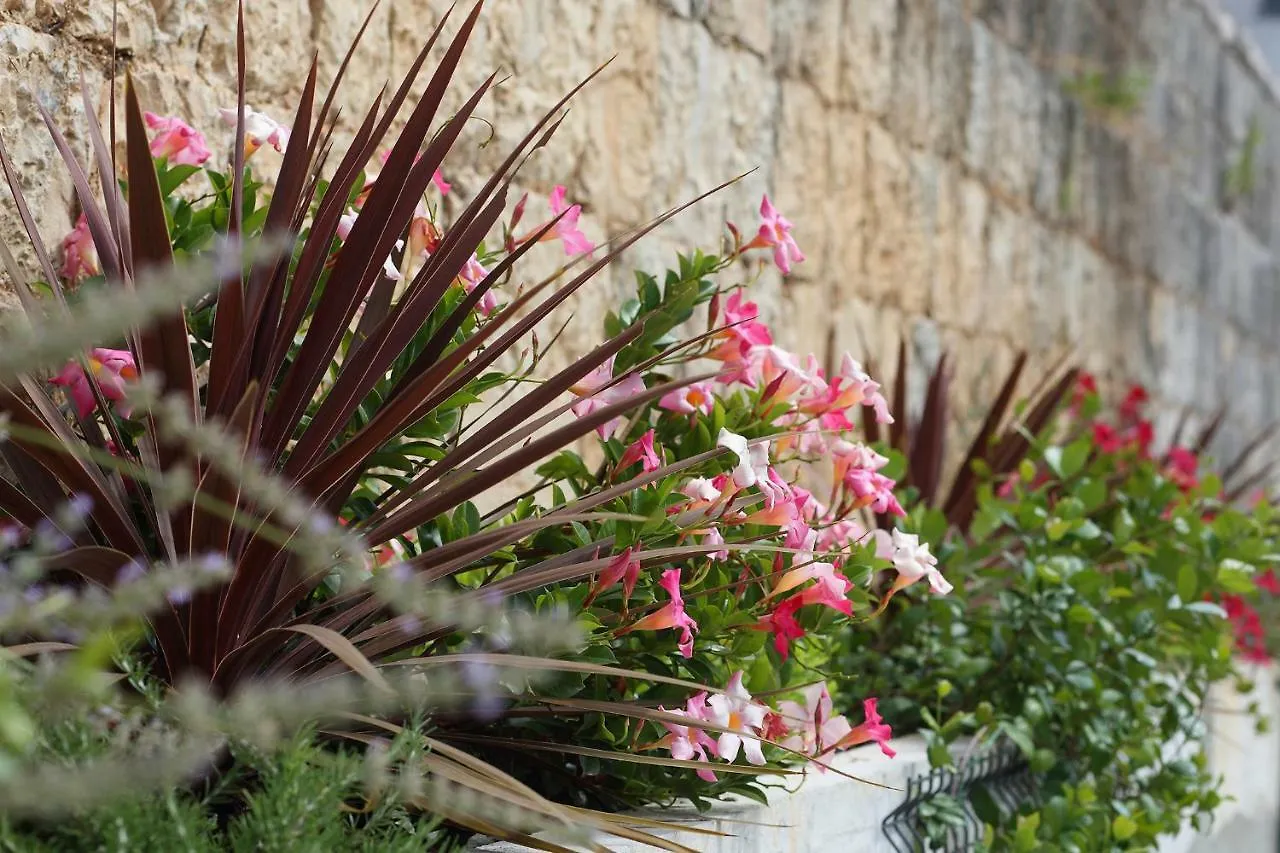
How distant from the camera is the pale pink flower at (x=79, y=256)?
1674 millimetres

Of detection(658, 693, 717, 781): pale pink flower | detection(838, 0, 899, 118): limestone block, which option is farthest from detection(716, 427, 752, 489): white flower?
detection(838, 0, 899, 118): limestone block

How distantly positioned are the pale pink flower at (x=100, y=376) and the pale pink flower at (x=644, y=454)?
1.72 ft

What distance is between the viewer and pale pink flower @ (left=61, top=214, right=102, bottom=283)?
Result: 5.49 feet

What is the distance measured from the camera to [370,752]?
1.22 meters

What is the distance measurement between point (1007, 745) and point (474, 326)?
1244mm

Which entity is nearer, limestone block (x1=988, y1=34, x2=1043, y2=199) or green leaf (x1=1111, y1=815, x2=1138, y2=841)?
green leaf (x1=1111, y1=815, x2=1138, y2=841)

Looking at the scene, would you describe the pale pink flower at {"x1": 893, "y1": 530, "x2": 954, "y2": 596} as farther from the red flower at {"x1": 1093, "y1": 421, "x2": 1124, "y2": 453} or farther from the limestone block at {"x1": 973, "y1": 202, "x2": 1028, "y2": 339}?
the limestone block at {"x1": 973, "y1": 202, "x2": 1028, "y2": 339}

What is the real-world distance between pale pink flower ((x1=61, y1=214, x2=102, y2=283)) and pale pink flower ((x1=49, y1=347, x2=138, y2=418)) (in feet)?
0.77

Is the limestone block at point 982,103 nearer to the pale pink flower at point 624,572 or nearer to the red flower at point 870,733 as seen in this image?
the red flower at point 870,733

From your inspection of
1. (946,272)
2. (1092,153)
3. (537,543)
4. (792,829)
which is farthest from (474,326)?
(1092,153)

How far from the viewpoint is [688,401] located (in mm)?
1746

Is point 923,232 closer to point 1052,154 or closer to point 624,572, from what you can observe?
point 1052,154

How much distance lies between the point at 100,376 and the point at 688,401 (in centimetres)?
68

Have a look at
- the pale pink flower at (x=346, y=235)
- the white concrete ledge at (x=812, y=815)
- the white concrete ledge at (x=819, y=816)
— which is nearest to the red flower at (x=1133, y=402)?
the white concrete ledge at (x=819, y=816)
